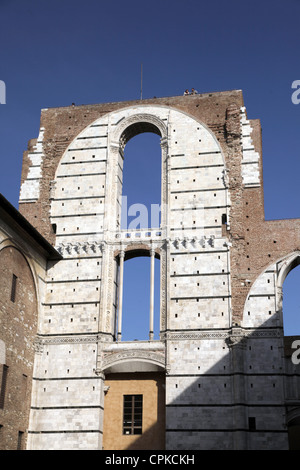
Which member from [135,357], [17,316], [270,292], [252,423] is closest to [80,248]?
[17,316]

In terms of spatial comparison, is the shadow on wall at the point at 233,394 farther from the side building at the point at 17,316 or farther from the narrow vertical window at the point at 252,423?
the side building at the point at 17,316

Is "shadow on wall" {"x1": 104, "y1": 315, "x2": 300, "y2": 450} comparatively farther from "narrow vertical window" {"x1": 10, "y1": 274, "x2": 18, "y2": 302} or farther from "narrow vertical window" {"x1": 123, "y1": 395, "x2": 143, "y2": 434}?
"narrow vertical window" {"x1": 10, "y1": 274, "x2": 18, "y2": 302}

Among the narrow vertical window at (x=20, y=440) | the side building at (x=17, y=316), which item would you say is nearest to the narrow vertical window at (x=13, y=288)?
the side building at (x=17, y=316)

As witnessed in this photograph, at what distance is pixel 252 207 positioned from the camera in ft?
82.1

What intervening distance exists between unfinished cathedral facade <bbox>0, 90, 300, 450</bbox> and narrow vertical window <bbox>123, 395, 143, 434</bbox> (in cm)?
3

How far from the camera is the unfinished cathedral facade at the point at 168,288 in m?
22.5

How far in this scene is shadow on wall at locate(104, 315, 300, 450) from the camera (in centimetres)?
2194

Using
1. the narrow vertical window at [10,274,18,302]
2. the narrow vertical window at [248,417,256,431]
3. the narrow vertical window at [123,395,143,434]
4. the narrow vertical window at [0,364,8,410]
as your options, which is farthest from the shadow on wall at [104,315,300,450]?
the narrow vertical window at [10,274,18,302]

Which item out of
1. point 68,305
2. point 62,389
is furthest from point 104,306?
point 62,389

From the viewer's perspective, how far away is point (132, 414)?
23.1 metres

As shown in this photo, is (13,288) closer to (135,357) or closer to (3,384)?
(3,384)

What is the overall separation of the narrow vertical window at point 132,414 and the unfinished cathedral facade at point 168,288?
0.11ft
